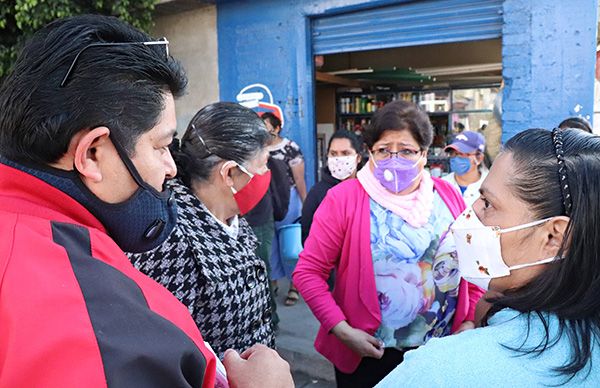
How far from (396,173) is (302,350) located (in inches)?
97.0

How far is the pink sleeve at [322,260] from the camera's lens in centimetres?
214

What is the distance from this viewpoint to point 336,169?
4.00 meters

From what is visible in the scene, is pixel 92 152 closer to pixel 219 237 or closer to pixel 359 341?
pixel 219 237

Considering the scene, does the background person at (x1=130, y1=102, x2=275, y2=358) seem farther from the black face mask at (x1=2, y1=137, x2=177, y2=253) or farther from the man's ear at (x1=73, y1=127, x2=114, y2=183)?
the man's ear at (x1=73, y1=127, x2=114, y2=183)

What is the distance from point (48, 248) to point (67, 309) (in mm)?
123

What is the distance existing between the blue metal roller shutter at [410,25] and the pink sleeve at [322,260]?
10.3 feet

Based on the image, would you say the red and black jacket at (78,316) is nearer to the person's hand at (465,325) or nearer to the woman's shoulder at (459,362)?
the woman's shoulder at (459,362)

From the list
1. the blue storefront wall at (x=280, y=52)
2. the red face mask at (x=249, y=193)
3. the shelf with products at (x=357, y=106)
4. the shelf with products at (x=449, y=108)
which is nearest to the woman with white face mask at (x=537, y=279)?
the red face mask at (x=249, y=193)

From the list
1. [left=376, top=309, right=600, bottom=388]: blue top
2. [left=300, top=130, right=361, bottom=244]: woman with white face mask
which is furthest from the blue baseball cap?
[left=376, top=309, right=600, bottom=388]: blue top

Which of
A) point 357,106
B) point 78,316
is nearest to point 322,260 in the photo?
point 78,316

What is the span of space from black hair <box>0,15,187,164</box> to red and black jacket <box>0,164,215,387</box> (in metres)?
0.14

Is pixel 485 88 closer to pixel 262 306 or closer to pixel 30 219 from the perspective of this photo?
pixel 262 306

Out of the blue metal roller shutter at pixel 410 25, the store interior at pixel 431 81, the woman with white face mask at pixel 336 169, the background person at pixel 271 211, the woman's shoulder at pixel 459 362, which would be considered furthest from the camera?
the store interior at pixel 431 81

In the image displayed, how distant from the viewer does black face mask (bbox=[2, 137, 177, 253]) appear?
0.96 meters
